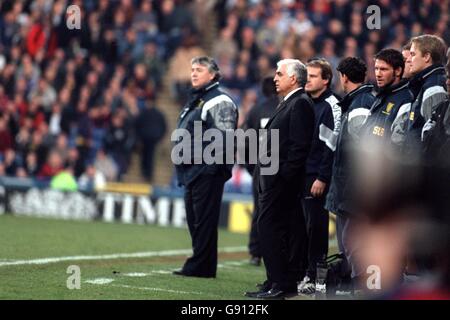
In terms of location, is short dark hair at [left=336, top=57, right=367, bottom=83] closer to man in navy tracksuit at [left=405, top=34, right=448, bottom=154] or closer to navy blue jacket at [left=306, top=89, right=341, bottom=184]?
navy blue jacket at [left=306, top=89, right=341, bottom=184]

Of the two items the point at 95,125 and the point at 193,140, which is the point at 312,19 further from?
the point at 193,140

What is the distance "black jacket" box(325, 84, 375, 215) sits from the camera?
866cm

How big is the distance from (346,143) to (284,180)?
66 centimetres

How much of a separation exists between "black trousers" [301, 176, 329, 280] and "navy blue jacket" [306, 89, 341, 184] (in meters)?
0.17

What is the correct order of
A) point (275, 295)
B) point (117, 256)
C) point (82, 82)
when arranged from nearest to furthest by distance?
point (275, 295)
point (117, 256)
point (82, 82)

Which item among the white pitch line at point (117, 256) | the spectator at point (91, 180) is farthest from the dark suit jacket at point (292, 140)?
the spectator at point (91, 180)

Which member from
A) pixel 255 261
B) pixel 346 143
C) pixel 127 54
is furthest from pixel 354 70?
pixel 127 54

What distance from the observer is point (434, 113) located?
767cm

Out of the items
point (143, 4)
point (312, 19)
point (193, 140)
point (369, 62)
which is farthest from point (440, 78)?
point (143, 4)

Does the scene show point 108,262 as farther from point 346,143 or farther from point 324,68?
point 346,143

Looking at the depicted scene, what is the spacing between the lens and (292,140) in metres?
8.98

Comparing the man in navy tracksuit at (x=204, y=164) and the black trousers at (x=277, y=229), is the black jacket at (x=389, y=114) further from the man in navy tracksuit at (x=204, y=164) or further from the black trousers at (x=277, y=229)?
the man in navy tracksuit at (x=204, y=164)

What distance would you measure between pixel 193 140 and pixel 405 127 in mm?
2980

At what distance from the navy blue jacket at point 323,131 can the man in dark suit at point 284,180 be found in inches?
21.1
